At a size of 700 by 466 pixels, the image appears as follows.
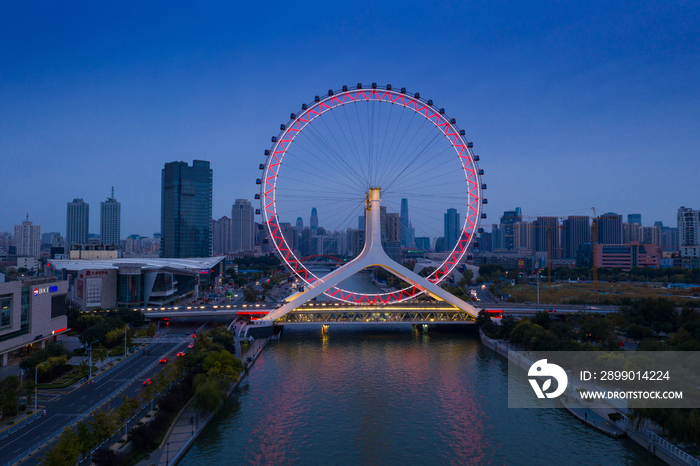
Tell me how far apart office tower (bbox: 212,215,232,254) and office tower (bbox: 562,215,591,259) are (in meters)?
107

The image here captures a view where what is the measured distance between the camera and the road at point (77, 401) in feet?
44.6

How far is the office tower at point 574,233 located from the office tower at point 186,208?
89.8 metres

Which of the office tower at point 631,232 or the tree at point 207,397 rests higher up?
the office tower at point 631,232

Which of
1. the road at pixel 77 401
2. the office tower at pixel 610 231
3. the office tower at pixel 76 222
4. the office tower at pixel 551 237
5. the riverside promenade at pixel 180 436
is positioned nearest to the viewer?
the riverside promenade at pixel 180 436

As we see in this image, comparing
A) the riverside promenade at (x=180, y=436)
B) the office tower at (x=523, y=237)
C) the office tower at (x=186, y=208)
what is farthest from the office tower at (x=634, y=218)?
the riverside promenade at (x=180, y=436)

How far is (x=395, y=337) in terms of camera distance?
101 feet

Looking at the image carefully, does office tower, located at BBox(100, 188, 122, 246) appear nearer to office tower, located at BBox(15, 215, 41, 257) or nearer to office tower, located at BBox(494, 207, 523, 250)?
office tower, located at BBox(15, 215, 41, 257)

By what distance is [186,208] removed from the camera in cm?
7581

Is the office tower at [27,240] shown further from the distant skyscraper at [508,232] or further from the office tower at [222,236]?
the distant skyscraper at [508,232]

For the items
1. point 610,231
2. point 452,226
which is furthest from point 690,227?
point 452,226

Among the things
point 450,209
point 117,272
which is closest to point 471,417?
point 117,272

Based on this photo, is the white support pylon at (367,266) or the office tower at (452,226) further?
the office tower at (452,226)

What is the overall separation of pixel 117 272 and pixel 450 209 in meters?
152

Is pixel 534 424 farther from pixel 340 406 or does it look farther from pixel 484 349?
pixel 484 349
